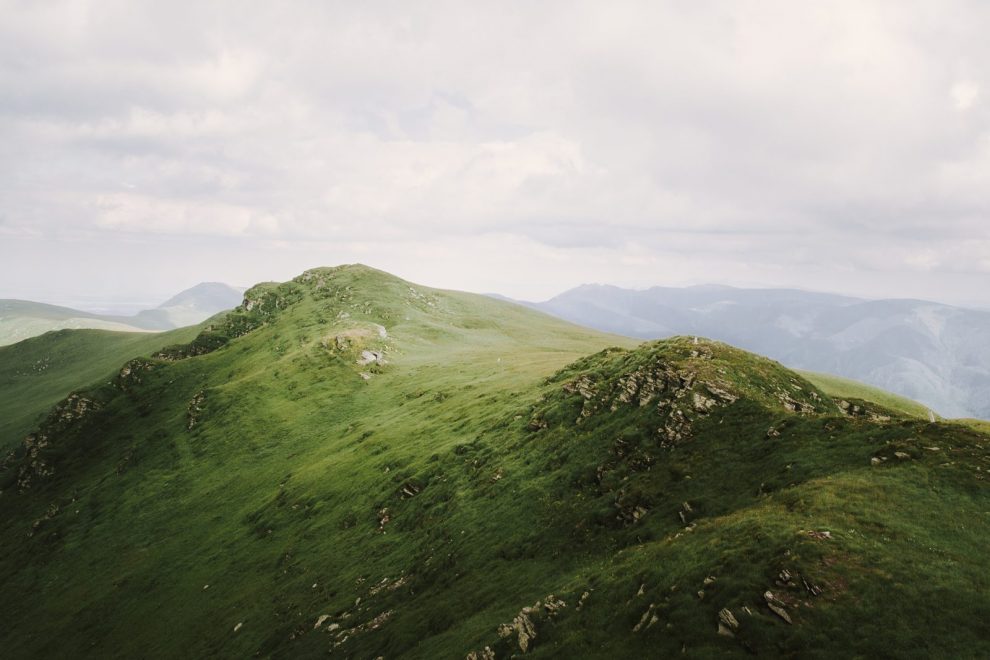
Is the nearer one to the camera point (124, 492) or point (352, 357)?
point (124, 492)

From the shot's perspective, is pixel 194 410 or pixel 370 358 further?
pixel 370 358

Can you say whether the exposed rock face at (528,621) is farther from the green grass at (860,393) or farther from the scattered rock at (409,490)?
the green grass at (860,393)

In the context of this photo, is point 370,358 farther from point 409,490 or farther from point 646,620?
point 646,620

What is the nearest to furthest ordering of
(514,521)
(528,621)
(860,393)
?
(528,621) → (514,521) → (860,393)

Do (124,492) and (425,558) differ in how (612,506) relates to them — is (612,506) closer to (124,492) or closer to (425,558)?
(425,558)

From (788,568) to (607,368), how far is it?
35.2 m

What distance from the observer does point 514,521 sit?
46.7 meters

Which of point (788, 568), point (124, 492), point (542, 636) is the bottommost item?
A: point (124, 492)

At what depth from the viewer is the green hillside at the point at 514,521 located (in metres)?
26.2

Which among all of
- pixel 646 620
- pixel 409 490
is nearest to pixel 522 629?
pixel 646 620

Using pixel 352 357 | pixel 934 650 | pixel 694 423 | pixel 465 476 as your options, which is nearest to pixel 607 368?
pixel 694 423

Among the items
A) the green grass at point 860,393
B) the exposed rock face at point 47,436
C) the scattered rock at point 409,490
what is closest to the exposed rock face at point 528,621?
the scattered rock at point 409,490

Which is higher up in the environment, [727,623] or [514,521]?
[727,623]

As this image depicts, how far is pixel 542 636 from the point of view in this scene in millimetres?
30641
